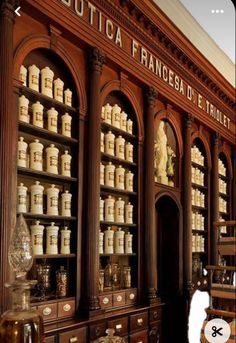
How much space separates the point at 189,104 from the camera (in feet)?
24.6

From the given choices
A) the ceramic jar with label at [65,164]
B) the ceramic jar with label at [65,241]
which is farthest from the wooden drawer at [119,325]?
the ceramic jar with label at [65,164]

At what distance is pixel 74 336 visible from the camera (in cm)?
453

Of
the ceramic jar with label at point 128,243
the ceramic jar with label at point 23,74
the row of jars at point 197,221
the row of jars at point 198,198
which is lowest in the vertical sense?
the ceramic jar with label at point 128,243

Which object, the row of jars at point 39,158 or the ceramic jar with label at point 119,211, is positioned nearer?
the row of jars at point 39,158

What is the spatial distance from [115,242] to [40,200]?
56.6 inches

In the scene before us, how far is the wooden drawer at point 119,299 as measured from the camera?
5473 millimetres

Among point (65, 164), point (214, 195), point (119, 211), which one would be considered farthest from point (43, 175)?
point (214, 195)

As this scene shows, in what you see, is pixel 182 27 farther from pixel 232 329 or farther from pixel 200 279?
pixel 232 329

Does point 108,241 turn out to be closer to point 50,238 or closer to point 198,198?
point 50,238

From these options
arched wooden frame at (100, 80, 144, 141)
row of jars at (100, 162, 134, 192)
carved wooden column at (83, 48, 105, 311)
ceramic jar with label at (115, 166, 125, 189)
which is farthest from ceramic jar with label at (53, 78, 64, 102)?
ceramic jar with label at (115, 166, 125, 189)

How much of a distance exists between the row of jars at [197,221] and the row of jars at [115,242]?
7.10 feet

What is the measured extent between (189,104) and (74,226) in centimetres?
323

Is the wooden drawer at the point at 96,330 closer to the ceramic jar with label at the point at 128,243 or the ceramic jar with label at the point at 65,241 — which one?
the ceramic jar with label at the point at 65,241

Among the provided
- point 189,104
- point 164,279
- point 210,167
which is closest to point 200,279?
point 164,279
